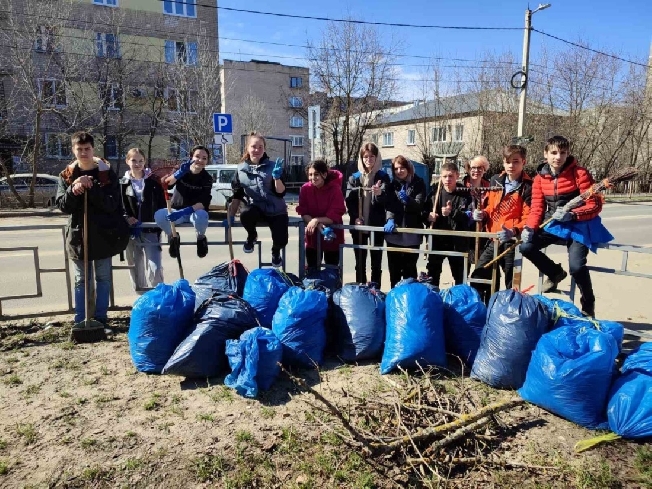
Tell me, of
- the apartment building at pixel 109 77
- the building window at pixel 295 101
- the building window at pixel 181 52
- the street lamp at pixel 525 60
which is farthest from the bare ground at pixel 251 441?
the building window at pixel 295 101

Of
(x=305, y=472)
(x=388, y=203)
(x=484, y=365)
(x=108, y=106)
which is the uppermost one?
(x=108, y=106)

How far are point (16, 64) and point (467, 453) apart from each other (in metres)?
22.8

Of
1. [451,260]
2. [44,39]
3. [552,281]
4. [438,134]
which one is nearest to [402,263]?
[451,260]

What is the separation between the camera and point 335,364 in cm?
370

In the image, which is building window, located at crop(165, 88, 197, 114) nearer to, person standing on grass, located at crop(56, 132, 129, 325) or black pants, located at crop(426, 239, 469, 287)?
person standing on grass, located at crop(56, 132, 129, 325)

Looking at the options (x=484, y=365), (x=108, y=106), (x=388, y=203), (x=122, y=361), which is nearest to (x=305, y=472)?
(x=484, y=365)

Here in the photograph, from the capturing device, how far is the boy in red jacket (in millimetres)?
3828

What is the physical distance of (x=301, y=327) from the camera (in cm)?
352

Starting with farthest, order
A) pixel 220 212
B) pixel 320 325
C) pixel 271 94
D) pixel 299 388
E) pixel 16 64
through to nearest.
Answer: pixel 271 94 < pixel 16 64 < pixel 220 212 < pixel 320 325 < pixel 299 388

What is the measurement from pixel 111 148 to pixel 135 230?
81.7 feet

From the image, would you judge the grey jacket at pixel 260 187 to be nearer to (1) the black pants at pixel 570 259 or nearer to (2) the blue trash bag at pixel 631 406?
(1) the black pants at pixel 570 259

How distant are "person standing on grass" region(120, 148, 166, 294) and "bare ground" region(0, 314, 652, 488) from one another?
1498 millimetres

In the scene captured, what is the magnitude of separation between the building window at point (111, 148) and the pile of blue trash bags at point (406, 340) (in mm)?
25319

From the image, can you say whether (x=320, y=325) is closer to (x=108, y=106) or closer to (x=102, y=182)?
(x=102, y=182)
